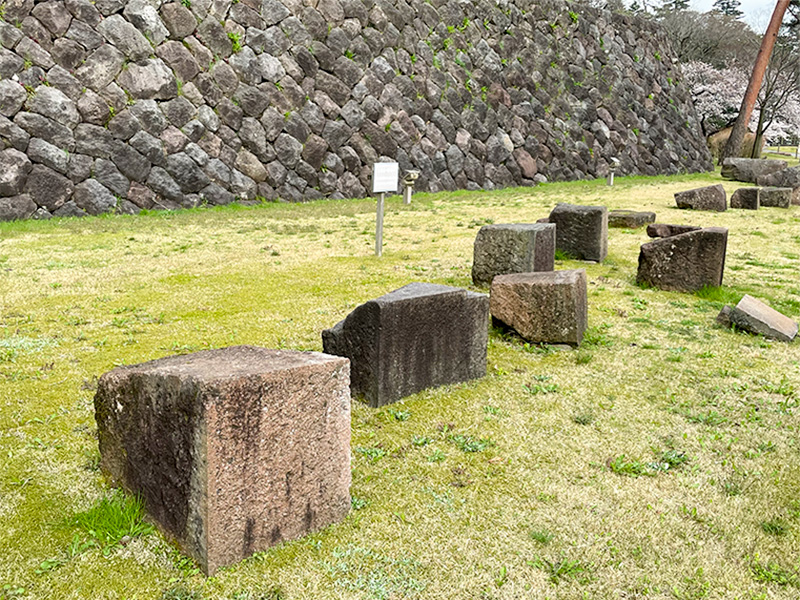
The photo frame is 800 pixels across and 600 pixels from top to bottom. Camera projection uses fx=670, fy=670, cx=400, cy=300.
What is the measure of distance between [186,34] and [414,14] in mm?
7072

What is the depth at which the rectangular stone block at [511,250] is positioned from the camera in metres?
7.15

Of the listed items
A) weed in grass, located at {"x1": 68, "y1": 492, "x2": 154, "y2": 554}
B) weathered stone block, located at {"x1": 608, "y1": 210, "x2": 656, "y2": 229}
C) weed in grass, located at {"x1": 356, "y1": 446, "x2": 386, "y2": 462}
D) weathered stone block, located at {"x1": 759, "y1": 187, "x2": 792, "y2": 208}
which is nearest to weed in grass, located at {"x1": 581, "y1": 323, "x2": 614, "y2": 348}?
weed in grass, located at {"x1": 356, "y1": 446, "x2": 386, "y2": 462}

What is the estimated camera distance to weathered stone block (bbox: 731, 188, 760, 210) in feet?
50.7

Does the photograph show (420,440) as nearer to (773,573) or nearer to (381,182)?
(773,573)

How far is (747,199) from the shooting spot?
612 inches

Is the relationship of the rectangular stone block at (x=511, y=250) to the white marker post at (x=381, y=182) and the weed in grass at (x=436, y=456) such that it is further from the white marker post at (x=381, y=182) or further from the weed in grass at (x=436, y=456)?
the weed in grass at (x=436, y=456)

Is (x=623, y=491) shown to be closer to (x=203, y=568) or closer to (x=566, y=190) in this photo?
(x=203, y=568)

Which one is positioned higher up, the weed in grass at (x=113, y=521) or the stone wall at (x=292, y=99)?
the stone wall at (x=292, y=99)

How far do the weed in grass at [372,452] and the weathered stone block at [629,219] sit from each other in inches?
389

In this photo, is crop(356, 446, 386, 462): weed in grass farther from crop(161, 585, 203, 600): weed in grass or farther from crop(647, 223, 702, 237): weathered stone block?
Result: crop(647, 223, 702, 237): weathered stone block

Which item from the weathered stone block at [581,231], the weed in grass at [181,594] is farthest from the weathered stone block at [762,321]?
the weed in grass at [181,594]

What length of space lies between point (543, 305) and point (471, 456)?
2.19 metres

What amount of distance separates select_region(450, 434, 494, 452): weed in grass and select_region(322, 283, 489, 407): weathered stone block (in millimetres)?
593

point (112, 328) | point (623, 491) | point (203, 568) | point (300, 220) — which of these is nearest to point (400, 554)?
point (203, 568)
